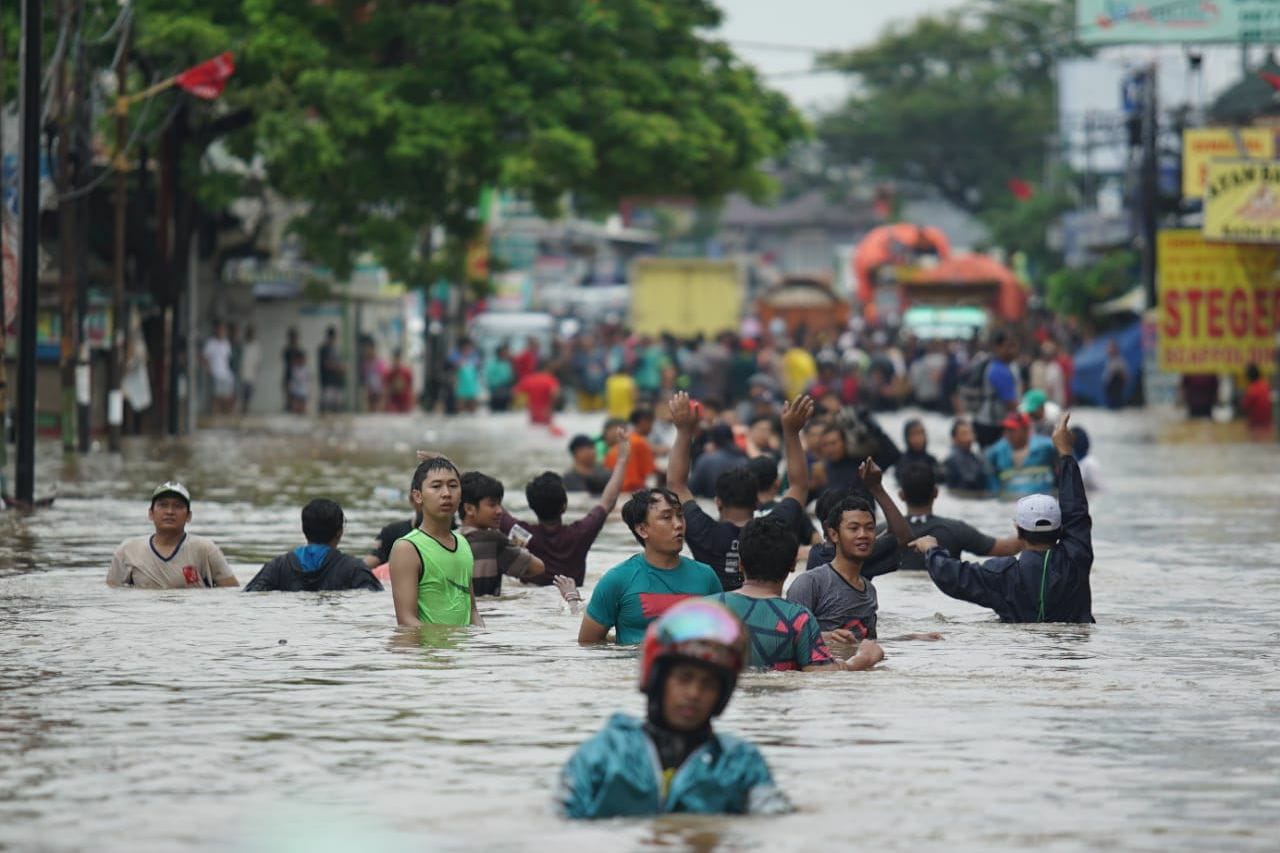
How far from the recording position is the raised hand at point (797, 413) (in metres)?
14.3

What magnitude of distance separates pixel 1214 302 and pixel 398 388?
17.2 m

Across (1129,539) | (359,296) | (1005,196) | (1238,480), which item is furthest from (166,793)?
(1005,196)

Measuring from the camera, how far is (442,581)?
1341cm

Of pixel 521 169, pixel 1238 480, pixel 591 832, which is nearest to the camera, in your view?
pixel 591 832

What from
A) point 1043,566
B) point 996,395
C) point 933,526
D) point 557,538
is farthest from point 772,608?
point 996,395

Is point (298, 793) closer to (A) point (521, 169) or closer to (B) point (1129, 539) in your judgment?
(B) point (1129, 539)

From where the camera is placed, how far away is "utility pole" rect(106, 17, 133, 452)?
110ft

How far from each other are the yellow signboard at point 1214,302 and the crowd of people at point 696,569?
23.6 meters

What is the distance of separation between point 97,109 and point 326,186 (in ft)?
11.7

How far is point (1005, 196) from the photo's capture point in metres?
102

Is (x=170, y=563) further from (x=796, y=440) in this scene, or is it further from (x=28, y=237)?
(x=28, y=237)

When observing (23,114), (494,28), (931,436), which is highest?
(494,28)

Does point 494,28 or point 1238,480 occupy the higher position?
point 494,28

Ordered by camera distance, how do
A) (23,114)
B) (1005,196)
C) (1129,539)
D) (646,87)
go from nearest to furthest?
(1129,539)
(23,114)
(646,87)
(1005,196)
